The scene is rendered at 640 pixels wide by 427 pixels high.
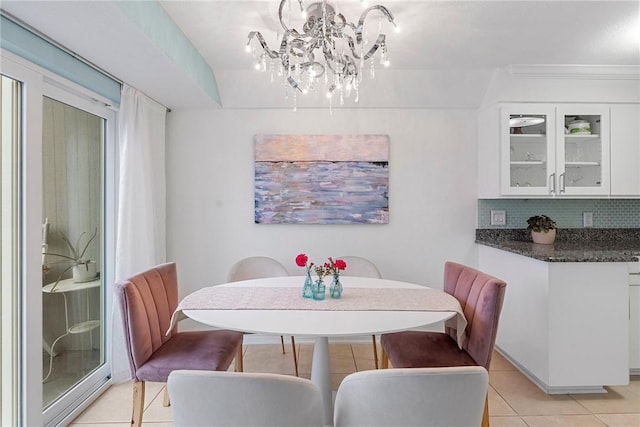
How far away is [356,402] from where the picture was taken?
1001 mm

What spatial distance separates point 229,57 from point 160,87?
1.72 ft

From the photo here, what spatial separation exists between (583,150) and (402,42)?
1722mm

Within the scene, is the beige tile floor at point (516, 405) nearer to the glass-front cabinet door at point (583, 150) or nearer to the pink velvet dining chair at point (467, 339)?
the pink velvet dining chair at point (467, 339)

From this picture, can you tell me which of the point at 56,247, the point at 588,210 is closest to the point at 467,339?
the point at 588,210

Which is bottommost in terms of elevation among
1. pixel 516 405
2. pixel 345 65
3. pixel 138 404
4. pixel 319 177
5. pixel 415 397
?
pixel 516 405

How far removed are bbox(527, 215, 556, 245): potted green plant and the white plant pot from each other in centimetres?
325

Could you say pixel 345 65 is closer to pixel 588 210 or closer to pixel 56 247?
pixel 56 247

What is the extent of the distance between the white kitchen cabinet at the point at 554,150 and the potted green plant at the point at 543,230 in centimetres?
21

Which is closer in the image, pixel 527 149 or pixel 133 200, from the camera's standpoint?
pixel 133 200

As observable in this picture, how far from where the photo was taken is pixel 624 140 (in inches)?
112

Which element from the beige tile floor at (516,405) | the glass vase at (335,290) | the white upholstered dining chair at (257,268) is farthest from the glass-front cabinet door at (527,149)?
the white upholstered dining chair at (257,268)

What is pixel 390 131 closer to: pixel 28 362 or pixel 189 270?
pixel 189 270

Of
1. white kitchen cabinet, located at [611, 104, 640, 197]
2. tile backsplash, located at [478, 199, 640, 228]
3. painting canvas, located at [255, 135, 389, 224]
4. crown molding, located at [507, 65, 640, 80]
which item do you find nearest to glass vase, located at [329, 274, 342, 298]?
painting canvas, located at [255, 135, 389, 224]

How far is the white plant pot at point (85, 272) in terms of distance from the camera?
90.4 inches
